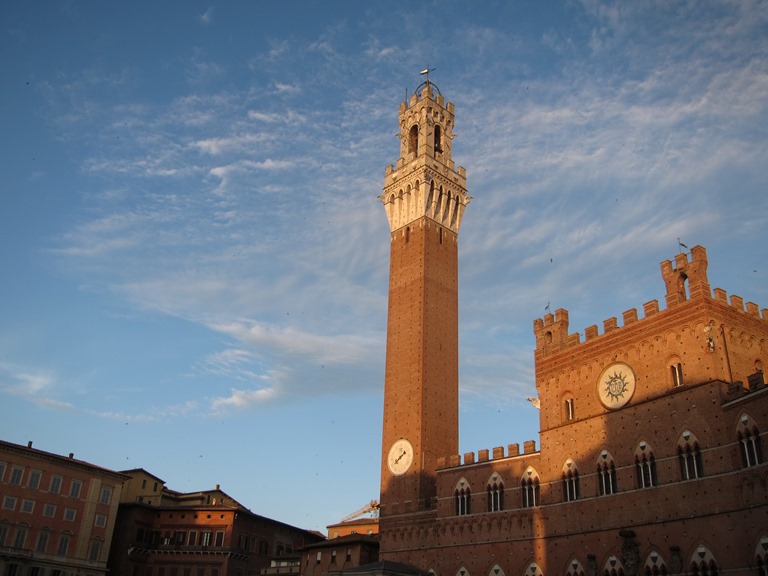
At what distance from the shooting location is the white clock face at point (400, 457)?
48.4m

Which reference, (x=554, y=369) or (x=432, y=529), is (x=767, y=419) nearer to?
(x=554, y=369)

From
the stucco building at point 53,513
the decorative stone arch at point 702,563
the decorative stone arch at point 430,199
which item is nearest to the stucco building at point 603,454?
the decorative stone arch at point 702,563

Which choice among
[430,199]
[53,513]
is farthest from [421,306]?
[53,513]

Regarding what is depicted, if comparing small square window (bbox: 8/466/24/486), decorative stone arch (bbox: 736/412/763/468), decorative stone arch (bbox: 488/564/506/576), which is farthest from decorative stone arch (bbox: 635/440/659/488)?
small square window (bbox: 8/466/24/486)

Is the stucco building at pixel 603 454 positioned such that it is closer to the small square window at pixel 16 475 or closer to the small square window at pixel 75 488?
the small square window at pixel 75 488

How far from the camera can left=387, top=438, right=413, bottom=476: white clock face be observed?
4844cm

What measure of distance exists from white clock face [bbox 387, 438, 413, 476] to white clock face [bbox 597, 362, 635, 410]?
48.4 ft

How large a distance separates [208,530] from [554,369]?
34.6 metres

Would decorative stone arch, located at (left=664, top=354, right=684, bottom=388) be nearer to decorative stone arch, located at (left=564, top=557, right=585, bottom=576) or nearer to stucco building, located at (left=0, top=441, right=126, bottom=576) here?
decorative stone arch, located at (left=564, top=557, right=585, bottom=576)

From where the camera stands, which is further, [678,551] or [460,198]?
[460,198]

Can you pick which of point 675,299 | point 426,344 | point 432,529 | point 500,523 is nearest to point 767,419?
point 675,299

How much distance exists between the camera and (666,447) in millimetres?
33875

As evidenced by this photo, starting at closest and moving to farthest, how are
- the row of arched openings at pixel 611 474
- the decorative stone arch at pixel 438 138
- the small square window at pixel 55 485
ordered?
the row of arched openings at pixel 611 474 < the small square window at pixel 55 485 < the decorative stone arch at pixel 438 138

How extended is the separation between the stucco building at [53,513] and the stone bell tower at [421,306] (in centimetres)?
2596
